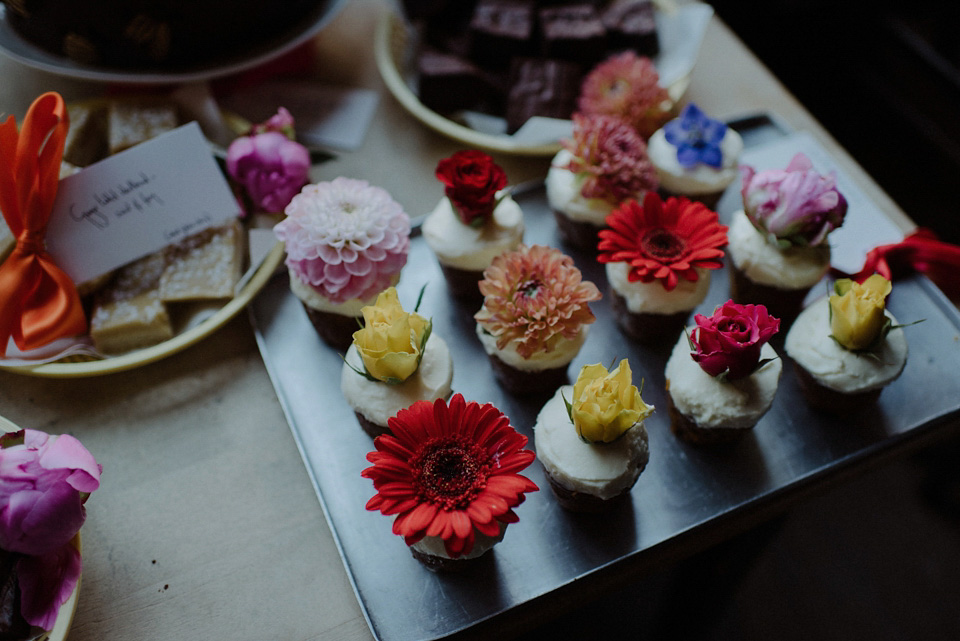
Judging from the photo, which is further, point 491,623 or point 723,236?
point 723,236

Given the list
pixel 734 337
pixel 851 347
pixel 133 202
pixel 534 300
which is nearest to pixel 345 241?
pixel 534 300

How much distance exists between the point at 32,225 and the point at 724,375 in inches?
39.7

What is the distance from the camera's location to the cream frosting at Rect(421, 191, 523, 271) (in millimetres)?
1047

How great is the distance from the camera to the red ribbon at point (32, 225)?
3.11 feet

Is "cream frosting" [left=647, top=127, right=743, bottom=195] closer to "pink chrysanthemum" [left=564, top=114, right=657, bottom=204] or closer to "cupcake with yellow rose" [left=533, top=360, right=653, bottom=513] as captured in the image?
"pink chrysanthemum" [left=564, top=114, right=657, bottom=204]

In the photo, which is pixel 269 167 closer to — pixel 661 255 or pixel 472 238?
pixel 472 238

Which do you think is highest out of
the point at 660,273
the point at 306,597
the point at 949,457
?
the point at 660,273

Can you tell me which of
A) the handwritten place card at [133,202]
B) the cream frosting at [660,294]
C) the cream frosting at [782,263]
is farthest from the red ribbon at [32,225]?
the cream frosting at [782,263]

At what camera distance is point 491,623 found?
2.79ft

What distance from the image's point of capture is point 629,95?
1219mm

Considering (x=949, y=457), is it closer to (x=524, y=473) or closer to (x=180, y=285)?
(x=524, y=473)

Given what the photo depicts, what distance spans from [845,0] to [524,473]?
2.06 m

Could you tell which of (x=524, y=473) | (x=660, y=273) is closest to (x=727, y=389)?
(x=660, y=273)

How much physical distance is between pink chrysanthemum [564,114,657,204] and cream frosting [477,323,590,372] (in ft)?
0.81
